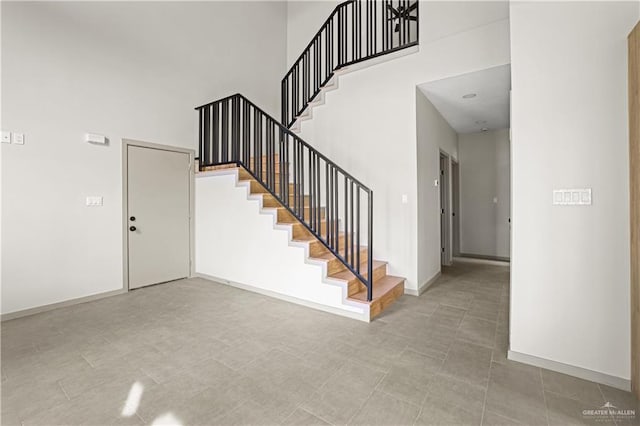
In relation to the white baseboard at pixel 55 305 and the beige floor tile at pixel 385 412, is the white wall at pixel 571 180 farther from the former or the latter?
the white baseboard at pixel 55 305

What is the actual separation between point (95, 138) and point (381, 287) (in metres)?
3.90

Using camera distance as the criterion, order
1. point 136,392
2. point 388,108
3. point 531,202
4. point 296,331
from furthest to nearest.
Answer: point 388,108, point 296,331, point 531,202, point 136,392

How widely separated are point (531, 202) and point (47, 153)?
4.70 meters

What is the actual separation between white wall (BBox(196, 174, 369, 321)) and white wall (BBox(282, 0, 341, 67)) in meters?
3.86

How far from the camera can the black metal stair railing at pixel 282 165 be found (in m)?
3.63

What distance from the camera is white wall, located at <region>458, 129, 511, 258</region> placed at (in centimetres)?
598

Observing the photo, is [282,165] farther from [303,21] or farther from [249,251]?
[303,21]

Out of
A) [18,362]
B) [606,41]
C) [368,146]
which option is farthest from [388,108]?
[18,362]

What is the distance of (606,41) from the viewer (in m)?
1.90

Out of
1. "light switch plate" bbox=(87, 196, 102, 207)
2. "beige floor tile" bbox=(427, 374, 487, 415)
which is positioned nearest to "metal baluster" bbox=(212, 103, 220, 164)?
"light switch plate" bbox=(87, 196, 102, 207)

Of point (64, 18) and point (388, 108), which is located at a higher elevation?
point (64, 18)

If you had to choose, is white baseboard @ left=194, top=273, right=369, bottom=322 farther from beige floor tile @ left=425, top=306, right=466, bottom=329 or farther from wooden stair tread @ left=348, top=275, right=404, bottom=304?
beige floor tile @ left=425, top=306, right=466, bottom=329

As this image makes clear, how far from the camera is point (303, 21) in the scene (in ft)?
20.8

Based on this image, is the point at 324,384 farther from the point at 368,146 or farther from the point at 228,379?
the point at 368,146
